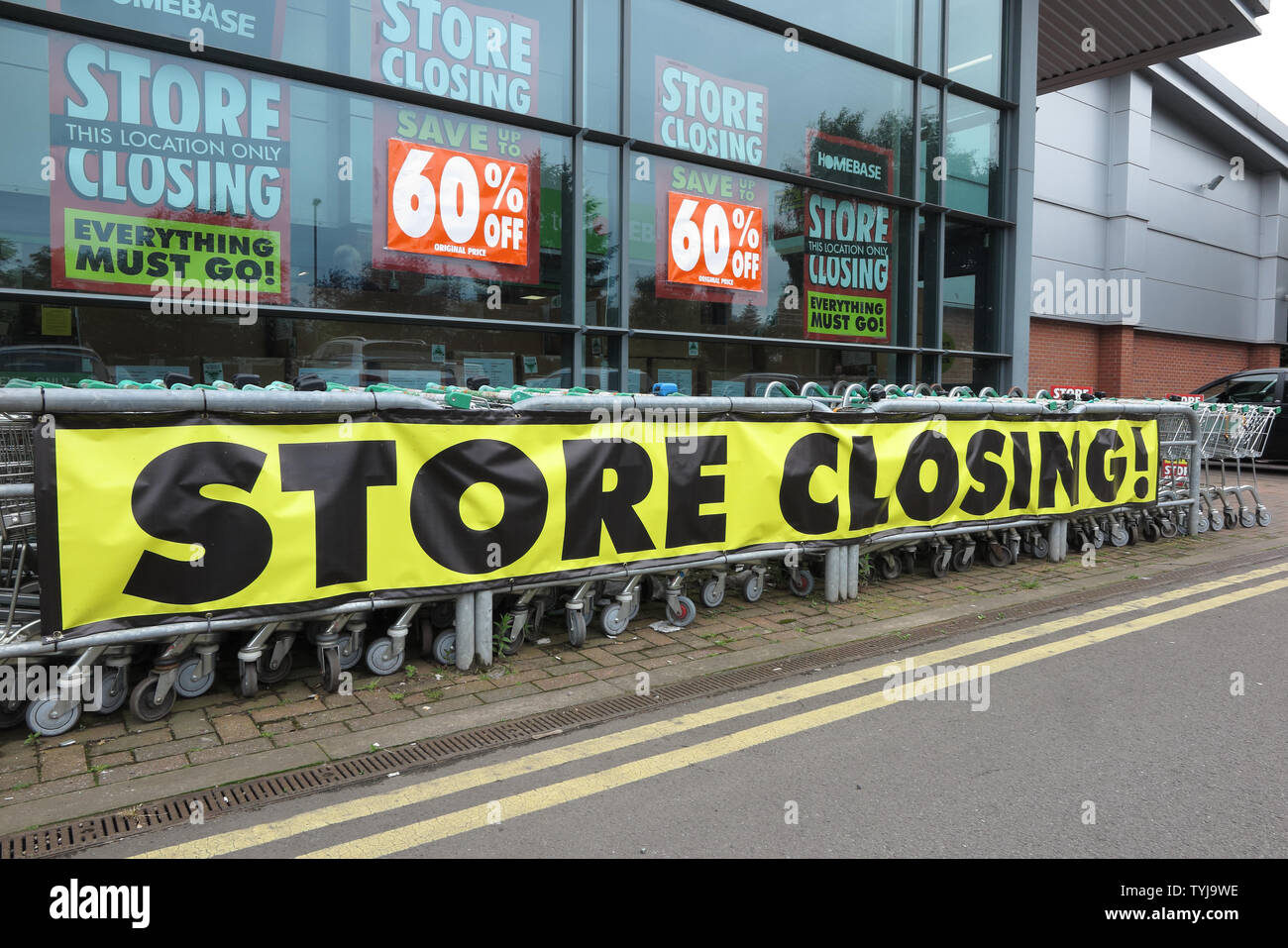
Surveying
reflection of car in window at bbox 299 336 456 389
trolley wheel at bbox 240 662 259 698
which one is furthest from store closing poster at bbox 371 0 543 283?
trolley wheel at bbox 240 662 259 698

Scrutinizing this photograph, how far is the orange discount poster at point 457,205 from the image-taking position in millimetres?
7898

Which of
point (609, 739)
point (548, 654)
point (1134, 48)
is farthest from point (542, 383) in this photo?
point (1134, 48)

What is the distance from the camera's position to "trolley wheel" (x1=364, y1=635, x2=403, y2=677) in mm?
4578

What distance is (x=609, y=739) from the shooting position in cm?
394

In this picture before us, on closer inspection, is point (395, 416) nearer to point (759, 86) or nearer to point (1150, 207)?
point (759, 86)

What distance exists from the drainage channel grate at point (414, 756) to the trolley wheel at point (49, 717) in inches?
32.6

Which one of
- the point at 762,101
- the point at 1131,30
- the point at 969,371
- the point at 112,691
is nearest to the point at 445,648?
the point at 112,691

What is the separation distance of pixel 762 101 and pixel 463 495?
7.41 metres

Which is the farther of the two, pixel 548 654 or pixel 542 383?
pixel 542 383

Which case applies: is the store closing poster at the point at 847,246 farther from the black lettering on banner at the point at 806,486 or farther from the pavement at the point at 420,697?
the black lettering on banner at the point at 806,486

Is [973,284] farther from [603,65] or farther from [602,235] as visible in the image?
[603,65]

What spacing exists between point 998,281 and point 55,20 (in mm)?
11029
